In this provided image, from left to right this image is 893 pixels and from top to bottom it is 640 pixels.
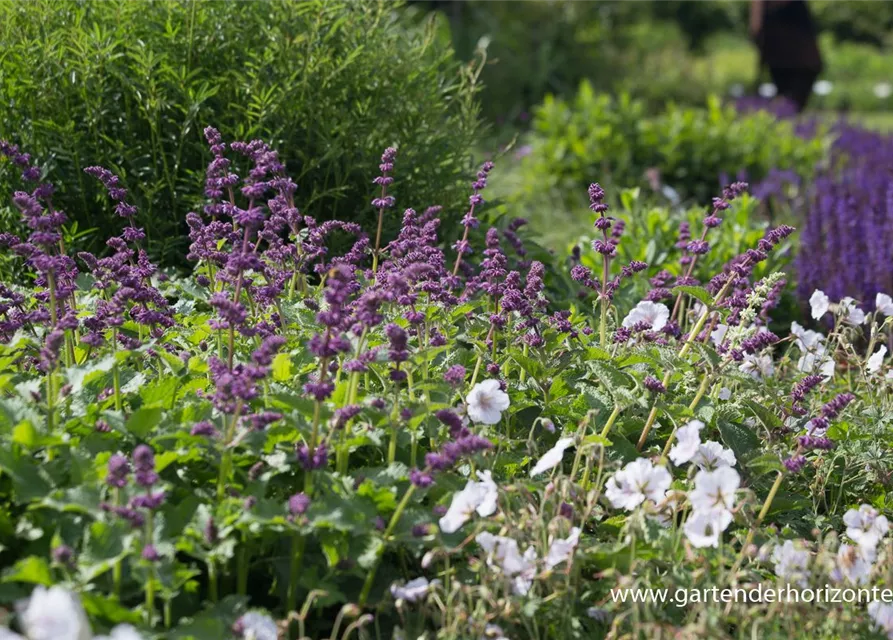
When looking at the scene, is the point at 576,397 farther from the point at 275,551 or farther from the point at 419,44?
the point at 419,44

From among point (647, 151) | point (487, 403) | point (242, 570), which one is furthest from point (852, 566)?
point (647, 151)

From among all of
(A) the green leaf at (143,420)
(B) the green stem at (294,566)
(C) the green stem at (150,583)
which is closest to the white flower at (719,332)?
(B) the green stem at (294,566)

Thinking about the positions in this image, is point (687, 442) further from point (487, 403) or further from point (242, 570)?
point (242, 570)

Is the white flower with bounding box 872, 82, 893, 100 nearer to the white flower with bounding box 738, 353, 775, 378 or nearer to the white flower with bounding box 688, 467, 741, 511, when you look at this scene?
the white flower with bounding box 738, 353, 775, 378

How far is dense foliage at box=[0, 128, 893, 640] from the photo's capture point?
1937 millimetres

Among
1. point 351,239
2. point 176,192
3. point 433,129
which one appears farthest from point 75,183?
point 433,129

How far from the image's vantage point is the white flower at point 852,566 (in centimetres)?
212

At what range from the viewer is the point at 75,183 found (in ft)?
12.2

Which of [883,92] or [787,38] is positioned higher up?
[787,38]

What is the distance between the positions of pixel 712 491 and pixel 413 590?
0.63m

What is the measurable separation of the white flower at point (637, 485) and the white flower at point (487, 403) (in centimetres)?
28

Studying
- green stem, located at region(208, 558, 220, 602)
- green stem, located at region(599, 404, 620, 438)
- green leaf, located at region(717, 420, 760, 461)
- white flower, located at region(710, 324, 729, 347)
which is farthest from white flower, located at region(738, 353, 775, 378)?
green stem, located at region(208, 558, 220, 602)

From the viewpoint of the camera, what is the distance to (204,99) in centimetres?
357

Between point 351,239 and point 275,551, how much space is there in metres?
2.03
